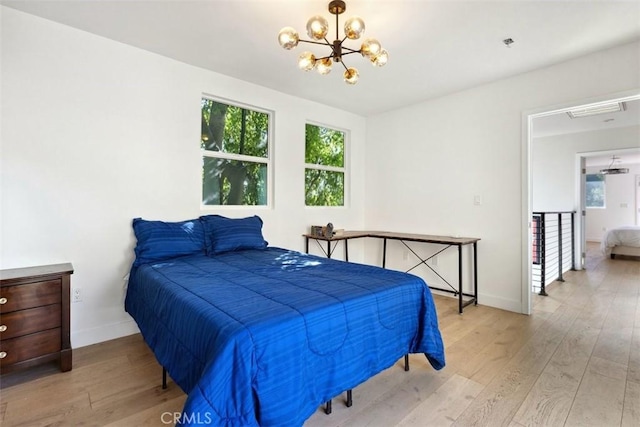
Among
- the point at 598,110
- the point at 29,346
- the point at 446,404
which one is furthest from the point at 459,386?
the point at 598,110

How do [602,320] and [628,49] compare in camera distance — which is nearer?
[628,49]

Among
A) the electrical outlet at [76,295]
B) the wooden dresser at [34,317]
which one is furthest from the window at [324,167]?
the wooden dresser at [34,317]

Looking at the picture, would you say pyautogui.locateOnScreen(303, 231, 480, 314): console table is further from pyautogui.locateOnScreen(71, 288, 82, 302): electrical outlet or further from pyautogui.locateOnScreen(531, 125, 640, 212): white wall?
pyautogui.locateOnScreen(531, 125, 640, 212): white wall

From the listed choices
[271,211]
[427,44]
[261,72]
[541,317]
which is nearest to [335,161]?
[271,211]

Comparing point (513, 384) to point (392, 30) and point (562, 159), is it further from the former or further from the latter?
point (562, 159)

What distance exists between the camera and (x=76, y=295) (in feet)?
8.09

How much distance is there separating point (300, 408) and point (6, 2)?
10.5 ft

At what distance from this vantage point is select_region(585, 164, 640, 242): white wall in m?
8.52

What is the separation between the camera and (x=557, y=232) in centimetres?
462

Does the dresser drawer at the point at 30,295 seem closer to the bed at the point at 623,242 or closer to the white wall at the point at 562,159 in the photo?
the white wall at the point at 562,159

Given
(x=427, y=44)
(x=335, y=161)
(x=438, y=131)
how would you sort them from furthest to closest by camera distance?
1. (x=335, y=161)
2. (x=438, y=131)
3. (x=427, y=44)

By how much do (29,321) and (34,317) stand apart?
0.03 m

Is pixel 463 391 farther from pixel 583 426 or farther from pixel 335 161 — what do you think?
pixel 335 161

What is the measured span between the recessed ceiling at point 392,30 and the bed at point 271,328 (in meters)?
1.76
